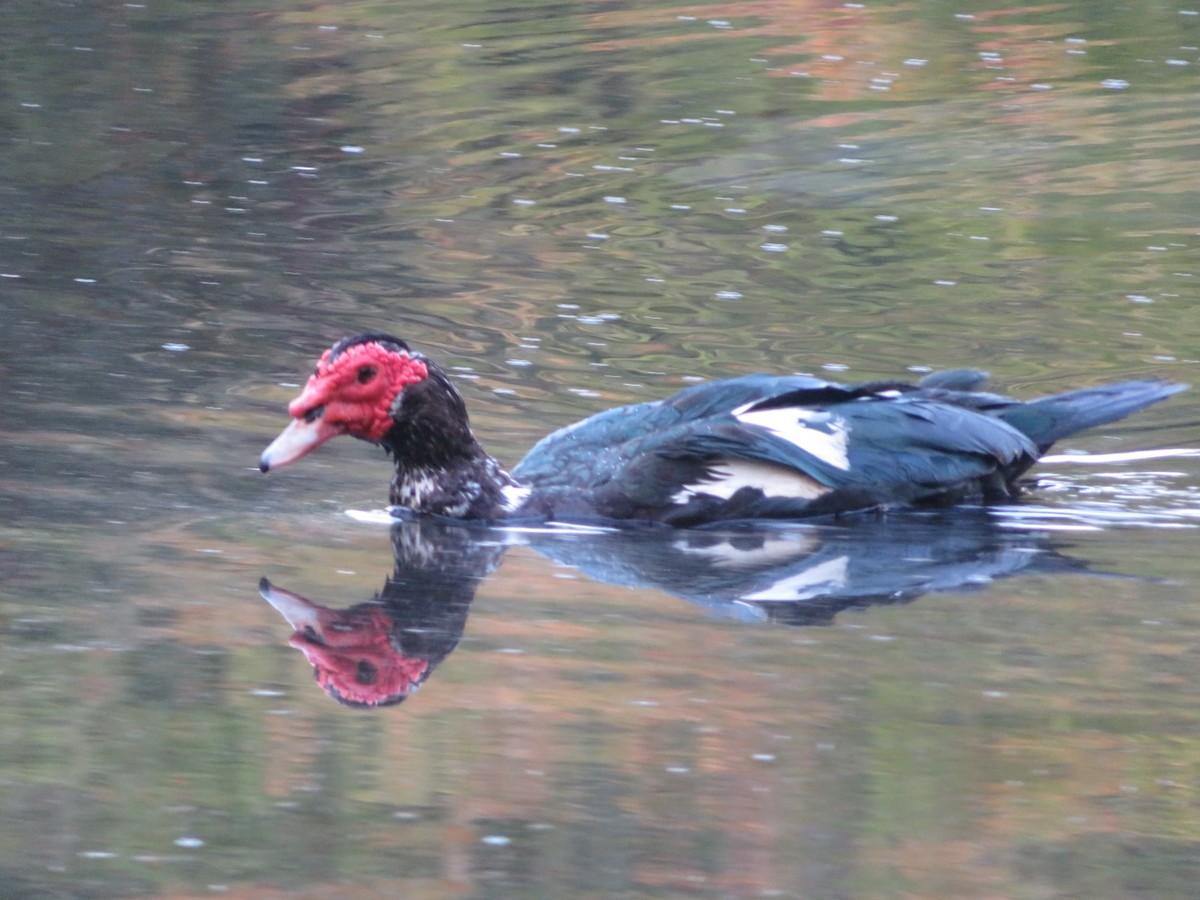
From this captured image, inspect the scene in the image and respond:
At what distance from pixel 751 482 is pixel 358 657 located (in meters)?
1.90

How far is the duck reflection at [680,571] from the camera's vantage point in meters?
5.84

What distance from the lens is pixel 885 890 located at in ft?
13.9

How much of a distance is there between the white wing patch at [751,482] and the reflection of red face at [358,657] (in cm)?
138

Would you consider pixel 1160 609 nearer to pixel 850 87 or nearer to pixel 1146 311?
pixel 1146 311

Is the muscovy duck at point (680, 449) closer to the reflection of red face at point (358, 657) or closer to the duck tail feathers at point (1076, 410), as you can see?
the duck tail feathers at point (1076, 410)

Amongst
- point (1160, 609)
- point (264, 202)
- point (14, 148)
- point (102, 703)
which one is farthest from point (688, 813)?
point (14, 148)

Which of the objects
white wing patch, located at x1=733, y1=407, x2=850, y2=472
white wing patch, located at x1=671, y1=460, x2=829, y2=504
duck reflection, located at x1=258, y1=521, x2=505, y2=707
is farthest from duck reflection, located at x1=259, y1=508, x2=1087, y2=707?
white wing patch, located at x1=733, y1=407, x2=850, y2=472

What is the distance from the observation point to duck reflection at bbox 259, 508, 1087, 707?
5.84m

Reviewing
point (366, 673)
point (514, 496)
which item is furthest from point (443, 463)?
point (366, 673)

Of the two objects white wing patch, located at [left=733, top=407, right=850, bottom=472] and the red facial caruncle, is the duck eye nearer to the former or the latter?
the red facial caruncle

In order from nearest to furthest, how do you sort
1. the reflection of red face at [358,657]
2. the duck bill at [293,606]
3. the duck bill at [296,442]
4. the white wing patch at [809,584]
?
the reflection of red face at [358,657] → the duck bill at [293,606] → the white wing patch at [809,584] → the duck bill at [296,442]

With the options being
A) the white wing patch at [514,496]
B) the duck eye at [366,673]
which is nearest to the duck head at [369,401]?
the white wing patch at [514,496]

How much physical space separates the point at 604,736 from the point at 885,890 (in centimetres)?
104

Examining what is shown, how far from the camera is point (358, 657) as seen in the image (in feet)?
18.9
